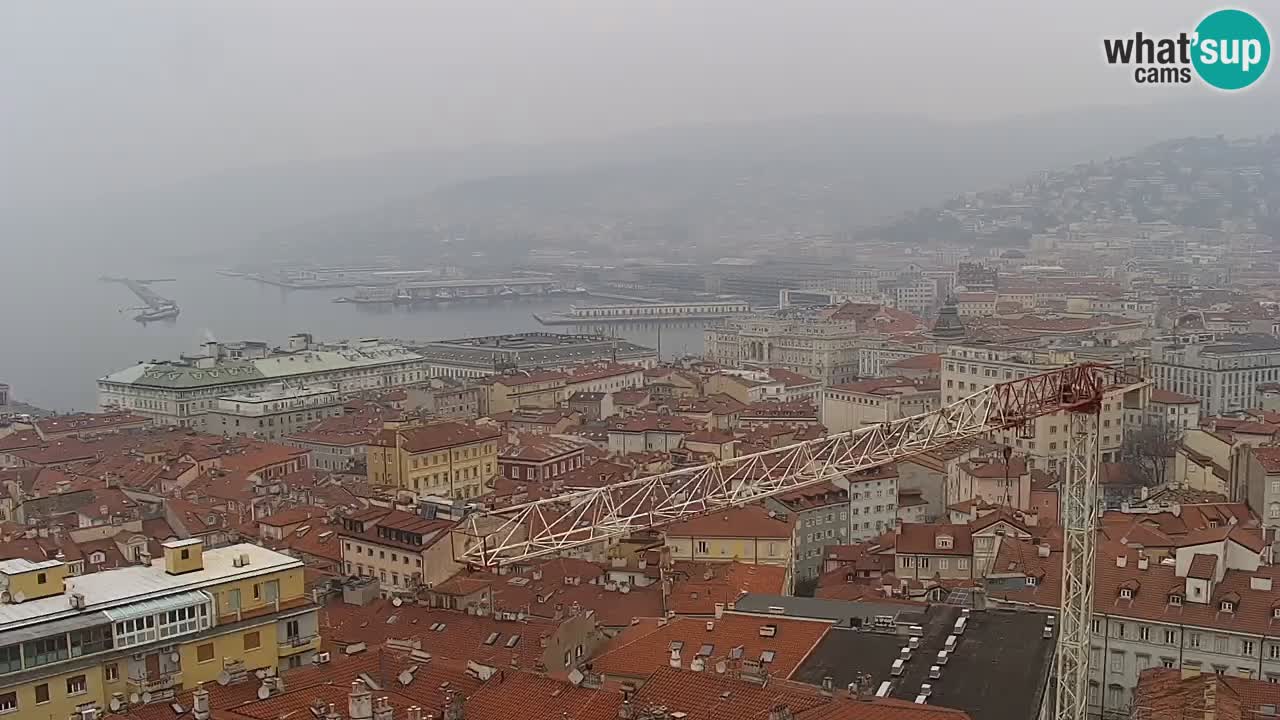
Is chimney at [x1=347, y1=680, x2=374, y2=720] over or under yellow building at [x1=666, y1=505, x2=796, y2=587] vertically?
over

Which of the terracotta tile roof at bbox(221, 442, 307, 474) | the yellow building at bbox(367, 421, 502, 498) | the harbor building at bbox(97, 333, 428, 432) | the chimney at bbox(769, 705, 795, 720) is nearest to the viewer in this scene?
the chimney at bbox(769, 705, 795, 720)

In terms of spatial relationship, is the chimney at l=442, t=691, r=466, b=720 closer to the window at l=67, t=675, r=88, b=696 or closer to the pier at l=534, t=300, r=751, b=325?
the window at l=67, t=675, r=88, b=696

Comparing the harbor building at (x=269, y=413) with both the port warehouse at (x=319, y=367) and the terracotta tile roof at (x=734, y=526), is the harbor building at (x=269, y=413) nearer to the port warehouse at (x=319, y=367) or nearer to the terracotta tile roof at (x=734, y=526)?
the port warehouse at (x=319, y=367)

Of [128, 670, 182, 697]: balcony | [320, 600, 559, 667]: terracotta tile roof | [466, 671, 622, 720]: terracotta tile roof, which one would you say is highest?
[466, 671, 622, 720]: terracotta tile roof

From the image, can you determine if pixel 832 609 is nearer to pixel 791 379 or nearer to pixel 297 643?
pixel 297 643

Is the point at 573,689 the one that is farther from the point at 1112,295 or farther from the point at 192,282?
the point at 192,282

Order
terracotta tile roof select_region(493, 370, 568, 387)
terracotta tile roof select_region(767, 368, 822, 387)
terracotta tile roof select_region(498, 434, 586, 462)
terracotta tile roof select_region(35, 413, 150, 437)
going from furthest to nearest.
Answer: terracotta tile roof select_region(767, 368, 822, 387) → terracotta tile roof select_region(493, 370, 568, 387) → terracotta tile roof select_region(35, 413, 150, 437) → terracotta tile roof select_region(498, 434, 586, 462)

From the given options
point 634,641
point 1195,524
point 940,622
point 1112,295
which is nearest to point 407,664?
point 634,641

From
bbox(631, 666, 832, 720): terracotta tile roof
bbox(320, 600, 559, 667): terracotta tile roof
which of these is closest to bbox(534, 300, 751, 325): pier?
bbox(320, 600, 559, 667): terracotta tile roof

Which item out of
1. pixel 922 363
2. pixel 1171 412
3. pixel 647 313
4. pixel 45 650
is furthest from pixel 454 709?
pixel 647 313
